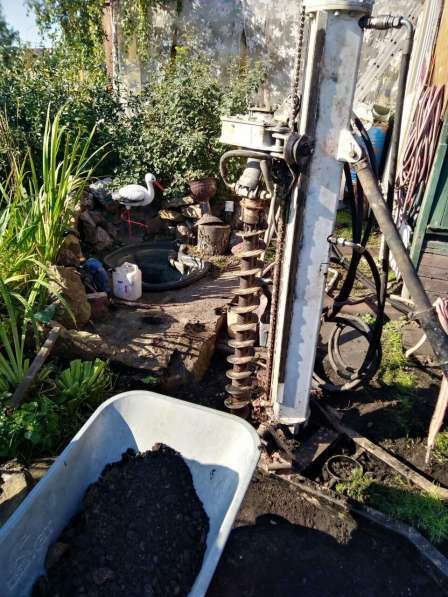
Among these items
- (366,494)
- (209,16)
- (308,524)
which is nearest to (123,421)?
(308,524)

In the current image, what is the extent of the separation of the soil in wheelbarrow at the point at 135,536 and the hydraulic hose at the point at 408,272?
1.15 metres

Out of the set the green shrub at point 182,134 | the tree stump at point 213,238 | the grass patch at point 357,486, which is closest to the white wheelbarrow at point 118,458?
the grass patch at point 357,486

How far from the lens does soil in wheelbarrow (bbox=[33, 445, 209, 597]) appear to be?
149 centimetres

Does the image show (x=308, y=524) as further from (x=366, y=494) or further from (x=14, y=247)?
(x=14, y=247)

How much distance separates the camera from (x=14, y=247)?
9.50 ft

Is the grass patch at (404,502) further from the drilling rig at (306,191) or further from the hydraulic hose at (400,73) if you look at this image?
the hydraulic hose at (400,73)

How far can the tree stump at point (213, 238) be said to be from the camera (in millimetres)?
5035

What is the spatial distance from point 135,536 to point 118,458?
1.28 feet

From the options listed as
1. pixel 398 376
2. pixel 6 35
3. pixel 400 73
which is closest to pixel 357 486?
pixel 398 376

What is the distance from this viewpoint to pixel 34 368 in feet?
8.63

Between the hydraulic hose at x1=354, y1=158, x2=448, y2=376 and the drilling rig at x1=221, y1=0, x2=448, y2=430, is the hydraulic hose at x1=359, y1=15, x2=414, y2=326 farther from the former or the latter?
the hydraulic hose at x1=354, y1=158, x2=448, y2=376

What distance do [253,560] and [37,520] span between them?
1074 millimetres

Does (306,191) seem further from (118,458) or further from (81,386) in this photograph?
(81,386)

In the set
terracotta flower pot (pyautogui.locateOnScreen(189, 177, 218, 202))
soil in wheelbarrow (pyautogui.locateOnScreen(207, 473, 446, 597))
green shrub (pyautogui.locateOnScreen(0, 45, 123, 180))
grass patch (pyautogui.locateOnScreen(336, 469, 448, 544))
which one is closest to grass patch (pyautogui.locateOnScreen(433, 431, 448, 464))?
grass patch (pyautogui.locateOnScreen(336, 469, 448, 544))
